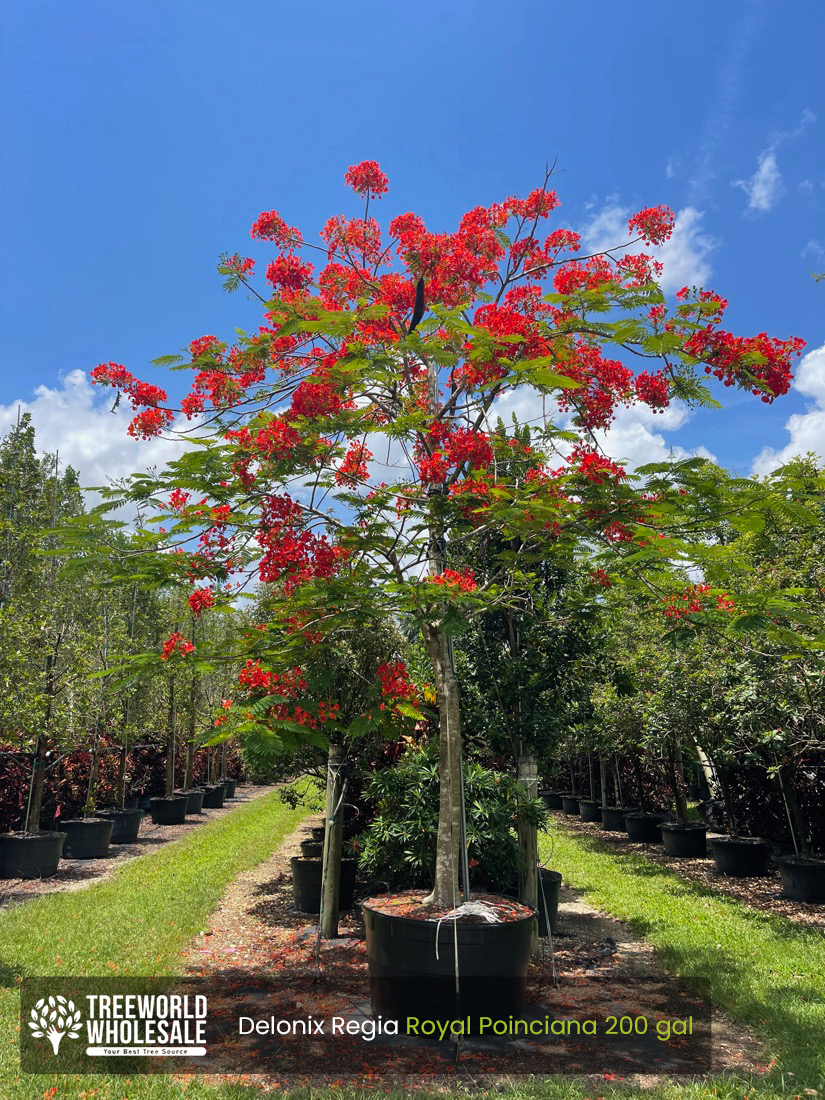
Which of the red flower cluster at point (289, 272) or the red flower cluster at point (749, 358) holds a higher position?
the red flower cluster at point (289, 272)

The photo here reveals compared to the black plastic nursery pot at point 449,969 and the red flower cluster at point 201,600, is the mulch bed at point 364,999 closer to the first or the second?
the black plastic nursery pot at point 449,969

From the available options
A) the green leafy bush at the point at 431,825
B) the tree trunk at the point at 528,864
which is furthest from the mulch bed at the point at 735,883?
the green leafy bush at the point at 431,825

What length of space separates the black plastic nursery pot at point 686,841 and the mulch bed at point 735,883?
0.54 feet

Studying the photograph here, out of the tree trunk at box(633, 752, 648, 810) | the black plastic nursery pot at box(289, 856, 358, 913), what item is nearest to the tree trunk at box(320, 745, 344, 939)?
the black plastic nursery pot at box(289, 856, 358, 913)

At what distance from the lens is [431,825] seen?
6660mm

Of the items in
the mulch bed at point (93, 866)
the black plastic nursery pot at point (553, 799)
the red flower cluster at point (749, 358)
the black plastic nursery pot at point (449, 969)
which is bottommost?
the black plastic nursery pot at point (553, 799)

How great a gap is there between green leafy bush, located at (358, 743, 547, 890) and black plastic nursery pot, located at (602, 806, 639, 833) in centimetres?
1041

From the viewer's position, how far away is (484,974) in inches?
189

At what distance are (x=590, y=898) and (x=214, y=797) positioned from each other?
45.6ft

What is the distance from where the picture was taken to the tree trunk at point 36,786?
1028 centimetres

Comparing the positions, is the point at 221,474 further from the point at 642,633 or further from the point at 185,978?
the point at 642,633

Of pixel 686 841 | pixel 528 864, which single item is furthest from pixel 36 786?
pixel 686 841

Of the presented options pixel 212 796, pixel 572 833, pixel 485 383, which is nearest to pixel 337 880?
pixel 485 383

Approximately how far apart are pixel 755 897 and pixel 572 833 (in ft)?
23.0
